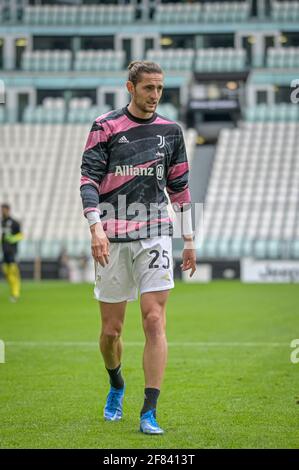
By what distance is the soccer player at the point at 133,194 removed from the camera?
832cm

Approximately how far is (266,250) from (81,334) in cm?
2475

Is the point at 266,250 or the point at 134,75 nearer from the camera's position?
the point at 134,75

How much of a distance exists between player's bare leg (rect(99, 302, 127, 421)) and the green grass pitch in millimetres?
150

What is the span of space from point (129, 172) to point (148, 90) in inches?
23.4

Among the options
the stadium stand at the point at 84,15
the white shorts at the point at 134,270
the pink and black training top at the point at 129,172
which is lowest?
the stadium stand at the point at 84,15

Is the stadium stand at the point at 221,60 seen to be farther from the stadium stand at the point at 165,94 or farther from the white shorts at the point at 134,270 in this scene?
the white shorts at the point at 134,270

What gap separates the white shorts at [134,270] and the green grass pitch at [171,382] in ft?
3.04

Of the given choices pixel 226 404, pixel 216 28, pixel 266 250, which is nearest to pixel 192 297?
pixel 266 250

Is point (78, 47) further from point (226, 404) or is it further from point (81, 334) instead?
point (226, 404)

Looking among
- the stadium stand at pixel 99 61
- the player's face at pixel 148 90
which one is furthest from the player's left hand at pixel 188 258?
the stadium stand at pixel 99 61

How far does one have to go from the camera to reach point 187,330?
17.4 metres

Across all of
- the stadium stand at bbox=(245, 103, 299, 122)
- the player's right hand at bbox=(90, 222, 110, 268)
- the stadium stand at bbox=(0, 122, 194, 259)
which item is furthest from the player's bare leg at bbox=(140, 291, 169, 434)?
the stadium stand at bbox=(245, 103, 299, 122)

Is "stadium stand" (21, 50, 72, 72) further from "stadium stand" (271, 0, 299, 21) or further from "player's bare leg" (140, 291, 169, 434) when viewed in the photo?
"player's bare leg" (140, 291, 169, 434)

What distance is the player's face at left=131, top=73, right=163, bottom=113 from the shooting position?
828cm
